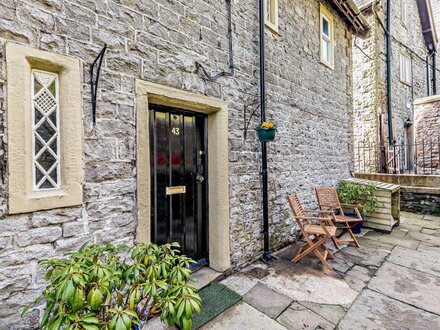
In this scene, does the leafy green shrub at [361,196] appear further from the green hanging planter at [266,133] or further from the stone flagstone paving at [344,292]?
the green hanging planter at [266,133]

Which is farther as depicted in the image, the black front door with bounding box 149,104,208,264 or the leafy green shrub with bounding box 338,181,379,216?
the leafy green shrub with bounding box 338,181,379,216

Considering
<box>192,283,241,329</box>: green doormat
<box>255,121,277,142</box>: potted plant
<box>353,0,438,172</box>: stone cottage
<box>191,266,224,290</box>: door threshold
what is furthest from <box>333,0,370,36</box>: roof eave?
<box>192,283,241,329</box>: green doormat

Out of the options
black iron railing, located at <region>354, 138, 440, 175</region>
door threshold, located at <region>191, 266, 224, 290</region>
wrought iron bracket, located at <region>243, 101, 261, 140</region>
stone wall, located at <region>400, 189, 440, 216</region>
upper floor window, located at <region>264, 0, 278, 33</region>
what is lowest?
door threshold, located at <region>191, 266, 224, 290</region>

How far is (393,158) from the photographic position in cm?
785

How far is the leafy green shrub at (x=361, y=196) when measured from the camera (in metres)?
4.73

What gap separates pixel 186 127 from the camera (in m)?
2.88

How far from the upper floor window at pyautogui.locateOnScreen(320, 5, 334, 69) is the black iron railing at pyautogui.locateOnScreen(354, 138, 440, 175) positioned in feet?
12.0

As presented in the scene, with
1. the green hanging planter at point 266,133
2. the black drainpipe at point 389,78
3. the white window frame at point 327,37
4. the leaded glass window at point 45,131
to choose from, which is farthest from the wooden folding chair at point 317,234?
the black drainpipe at point 389,78

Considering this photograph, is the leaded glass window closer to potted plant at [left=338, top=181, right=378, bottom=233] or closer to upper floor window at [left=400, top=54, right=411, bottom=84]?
potted plant at [left=338, top=181, right=378, bottom=233]

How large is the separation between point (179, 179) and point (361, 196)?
13.6 feet

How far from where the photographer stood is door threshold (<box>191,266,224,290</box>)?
269cm

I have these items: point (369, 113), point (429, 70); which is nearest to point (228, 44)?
point (369, 113)

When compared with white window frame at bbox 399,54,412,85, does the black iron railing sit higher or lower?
lower

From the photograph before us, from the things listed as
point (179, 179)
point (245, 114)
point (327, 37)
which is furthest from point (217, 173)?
point (327, 37)
